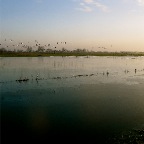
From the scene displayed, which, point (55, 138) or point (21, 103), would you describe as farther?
point (21, 103)

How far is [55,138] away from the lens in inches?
453

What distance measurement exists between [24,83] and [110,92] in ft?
31.8

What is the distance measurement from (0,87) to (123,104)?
1233cm

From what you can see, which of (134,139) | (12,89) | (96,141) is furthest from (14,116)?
(12,89)

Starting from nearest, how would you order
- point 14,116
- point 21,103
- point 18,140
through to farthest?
point 18,140 < point 14,116 < point 21,103

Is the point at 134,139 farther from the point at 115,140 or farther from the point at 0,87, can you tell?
the point at 0,87

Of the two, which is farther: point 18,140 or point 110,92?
point 110,92

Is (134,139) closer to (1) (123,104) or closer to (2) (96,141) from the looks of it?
(2) (96,141)

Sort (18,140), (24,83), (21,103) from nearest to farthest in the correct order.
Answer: (18,140) → (21,103) → (24,83)

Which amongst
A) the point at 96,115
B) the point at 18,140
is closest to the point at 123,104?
the point at 96,115

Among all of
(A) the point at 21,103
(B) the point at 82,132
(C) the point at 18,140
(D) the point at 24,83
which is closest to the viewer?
(C) the point at 18,140

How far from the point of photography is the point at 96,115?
15305mm

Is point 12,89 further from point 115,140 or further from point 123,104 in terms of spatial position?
point 115,140

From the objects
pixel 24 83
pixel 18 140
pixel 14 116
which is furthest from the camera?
pixel 24 83
